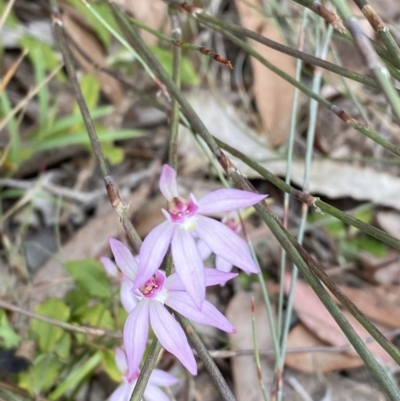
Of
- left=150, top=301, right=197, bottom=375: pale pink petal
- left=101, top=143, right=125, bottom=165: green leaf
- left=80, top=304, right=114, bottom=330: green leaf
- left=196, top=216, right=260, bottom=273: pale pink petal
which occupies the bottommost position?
left=80, top=304, right=114, bottom=330: green leaf

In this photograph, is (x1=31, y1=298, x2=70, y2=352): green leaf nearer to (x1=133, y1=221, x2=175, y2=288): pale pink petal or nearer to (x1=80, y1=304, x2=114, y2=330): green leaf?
(x1=80, y1=304, x2=114, y2=330): green leaf

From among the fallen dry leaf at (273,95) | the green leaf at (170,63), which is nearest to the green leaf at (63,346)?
the green leaf at (170,63)

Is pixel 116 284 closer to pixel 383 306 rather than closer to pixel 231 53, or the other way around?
pixel 383 306

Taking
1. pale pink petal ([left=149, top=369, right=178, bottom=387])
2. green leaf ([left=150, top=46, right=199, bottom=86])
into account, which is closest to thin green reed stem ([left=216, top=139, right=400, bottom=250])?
pale pink petal ([left=149, top=369, right=178, bottom=387])

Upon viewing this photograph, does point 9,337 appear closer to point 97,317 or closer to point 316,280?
point 97,317

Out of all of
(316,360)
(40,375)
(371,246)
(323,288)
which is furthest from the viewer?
(371,246)

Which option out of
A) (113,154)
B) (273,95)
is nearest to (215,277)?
(113,154)

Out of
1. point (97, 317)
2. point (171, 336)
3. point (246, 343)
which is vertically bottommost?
point (246, 343)
